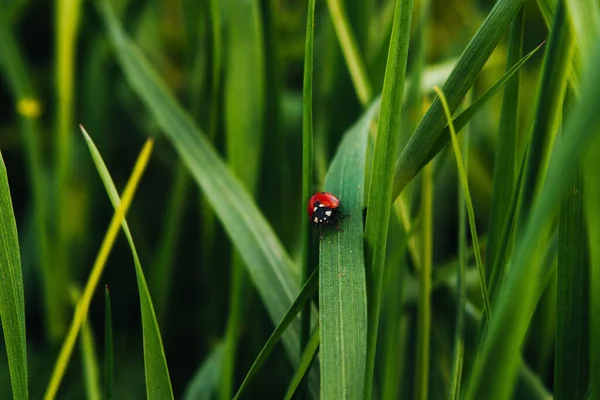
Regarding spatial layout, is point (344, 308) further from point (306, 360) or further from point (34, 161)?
Result: point (34, 161)

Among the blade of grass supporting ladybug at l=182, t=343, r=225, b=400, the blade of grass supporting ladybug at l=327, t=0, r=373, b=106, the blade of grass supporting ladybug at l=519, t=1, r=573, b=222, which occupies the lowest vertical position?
the blade of grass supporting ladybug at l=182, t=343, r=225, b=400

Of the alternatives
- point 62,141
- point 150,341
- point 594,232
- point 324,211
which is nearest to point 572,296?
point 594,232

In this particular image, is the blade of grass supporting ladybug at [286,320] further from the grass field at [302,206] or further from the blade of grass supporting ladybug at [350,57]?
the blade of grass supporting ladybug at [350,57]

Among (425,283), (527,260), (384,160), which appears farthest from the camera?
(425,283)

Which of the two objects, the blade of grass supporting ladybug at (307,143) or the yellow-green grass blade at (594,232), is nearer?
the yellow-green grass blade at (594,232)

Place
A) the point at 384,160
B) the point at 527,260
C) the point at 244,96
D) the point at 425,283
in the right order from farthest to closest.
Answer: the point at 244,96, the point at 425,283, the point at 384,160, the point at 527,260

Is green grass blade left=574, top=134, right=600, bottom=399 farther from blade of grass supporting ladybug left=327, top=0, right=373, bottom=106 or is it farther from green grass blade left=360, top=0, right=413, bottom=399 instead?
blade of grass supporting ladybug left=327, top=0, right=373, bottom=106

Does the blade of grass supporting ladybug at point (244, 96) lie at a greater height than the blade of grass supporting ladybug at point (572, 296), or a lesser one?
greater

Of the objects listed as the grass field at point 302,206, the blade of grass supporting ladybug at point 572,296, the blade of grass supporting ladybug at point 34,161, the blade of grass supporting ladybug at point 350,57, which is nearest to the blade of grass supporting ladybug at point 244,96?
the grass field at point 302,206

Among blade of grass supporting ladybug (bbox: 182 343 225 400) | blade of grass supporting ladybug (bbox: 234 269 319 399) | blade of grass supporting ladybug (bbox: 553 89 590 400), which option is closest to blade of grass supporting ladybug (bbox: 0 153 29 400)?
blade of grass supporting ladybug (bbox: 234 269 319 399)
